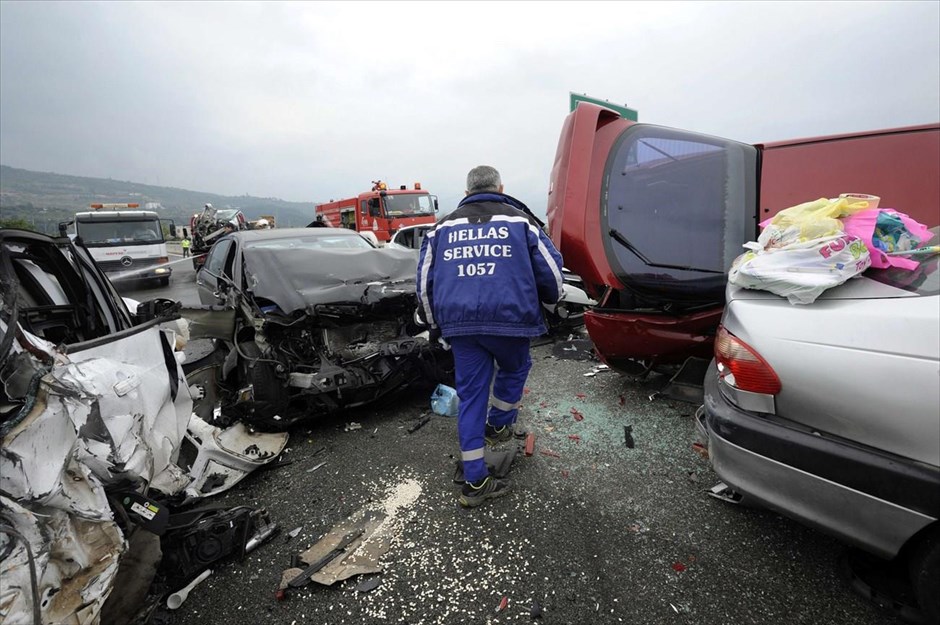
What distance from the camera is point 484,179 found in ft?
8.65

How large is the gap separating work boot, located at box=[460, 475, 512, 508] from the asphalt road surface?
0.04 metres

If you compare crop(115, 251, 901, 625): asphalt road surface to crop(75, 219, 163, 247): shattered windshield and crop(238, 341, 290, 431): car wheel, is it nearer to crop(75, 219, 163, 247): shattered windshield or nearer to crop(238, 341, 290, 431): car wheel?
crop(238, 341, 290, 431): car wheel

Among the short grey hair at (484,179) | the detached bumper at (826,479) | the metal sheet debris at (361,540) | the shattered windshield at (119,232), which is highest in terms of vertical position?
the shattered windshield at (119,232)

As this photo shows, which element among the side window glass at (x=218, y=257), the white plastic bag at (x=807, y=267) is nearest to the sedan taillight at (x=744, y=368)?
the white plastic bag at (x=807, y=267)

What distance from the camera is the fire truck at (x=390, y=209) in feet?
45.8

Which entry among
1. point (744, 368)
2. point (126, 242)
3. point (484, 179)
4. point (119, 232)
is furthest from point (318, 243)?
point (119, 232)

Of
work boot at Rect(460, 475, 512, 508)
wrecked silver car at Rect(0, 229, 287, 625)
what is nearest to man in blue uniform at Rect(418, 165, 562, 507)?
work boot at Rect(460, 475, 512, 508)

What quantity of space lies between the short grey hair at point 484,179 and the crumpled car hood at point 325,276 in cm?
120

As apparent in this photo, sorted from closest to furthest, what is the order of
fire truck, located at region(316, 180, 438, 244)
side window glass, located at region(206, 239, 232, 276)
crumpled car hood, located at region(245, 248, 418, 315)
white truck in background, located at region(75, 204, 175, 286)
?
crumpled car hood, located at region(245, 248, 418, 315), side window glass, located at region(206, 239, 232, 276), white truck in background, located at region(75, 204, 175, 286), fire truck, located at region(316, 180, 438, 244)

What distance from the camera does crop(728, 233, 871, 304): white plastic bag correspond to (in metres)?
1.64

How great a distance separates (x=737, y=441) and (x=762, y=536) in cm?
75

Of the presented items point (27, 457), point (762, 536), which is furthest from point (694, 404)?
point (27, 457)

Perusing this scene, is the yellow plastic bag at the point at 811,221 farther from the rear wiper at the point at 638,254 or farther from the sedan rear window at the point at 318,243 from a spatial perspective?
the sedan rear window at the point at 318,243

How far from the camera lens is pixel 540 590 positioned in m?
1.84
